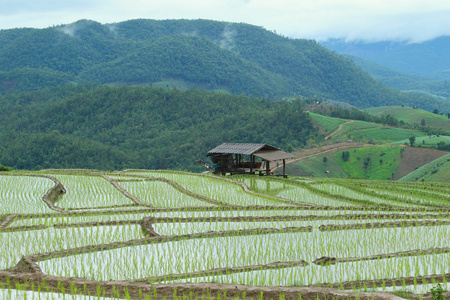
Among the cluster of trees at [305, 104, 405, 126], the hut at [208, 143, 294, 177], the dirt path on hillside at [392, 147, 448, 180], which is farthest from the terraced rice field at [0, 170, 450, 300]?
the cluster of trees at [305, 104, 405, 126]

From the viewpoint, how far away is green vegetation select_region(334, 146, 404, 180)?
173 feet

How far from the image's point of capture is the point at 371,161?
55.8 meters

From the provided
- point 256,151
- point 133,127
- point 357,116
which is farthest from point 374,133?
point 256,151

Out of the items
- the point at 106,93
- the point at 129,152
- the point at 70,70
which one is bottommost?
the point at 129,152

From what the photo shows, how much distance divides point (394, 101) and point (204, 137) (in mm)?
105799

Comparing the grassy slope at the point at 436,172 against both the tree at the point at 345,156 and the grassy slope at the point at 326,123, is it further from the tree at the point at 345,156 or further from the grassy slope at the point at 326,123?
the grassy slope at the point at 326,123

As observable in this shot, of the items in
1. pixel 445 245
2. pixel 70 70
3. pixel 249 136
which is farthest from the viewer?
pixel 70 70

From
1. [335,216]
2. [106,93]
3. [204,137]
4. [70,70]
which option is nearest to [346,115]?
[204,137]

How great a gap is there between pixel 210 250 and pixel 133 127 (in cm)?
8777

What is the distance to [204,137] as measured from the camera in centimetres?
7888

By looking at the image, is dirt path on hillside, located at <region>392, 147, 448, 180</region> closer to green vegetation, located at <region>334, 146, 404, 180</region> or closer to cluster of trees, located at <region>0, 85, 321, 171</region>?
green vegetation, located at <region>334, 146, 404, 180</region>

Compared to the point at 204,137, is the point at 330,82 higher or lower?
higher

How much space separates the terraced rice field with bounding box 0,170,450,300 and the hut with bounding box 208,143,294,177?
20.8 ft

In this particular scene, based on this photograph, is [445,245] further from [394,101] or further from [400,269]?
[394,101]
